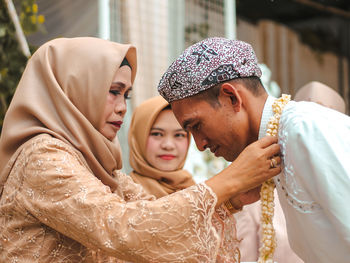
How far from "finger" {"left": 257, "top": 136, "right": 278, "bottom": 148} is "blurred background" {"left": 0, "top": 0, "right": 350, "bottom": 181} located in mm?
2788

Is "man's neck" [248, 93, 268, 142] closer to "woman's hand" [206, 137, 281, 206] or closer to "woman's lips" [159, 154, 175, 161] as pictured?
"woman's hand" [206, 137, 281, 206]

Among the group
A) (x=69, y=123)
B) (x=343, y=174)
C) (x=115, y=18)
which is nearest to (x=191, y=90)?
(x=69, y=123)

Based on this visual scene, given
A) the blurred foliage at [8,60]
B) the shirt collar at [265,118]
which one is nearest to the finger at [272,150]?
the shirt collar at [265,118]

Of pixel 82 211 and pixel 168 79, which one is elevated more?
pixel 168 79

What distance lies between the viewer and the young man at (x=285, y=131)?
5.79 ft

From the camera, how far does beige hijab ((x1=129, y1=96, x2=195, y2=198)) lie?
404cm

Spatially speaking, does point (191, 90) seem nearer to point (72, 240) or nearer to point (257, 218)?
point (72, 240)

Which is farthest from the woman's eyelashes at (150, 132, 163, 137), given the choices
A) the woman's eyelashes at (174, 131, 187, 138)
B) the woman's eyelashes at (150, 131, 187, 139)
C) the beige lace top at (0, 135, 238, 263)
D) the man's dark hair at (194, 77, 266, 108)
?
the man's dark hair at (194, 77, 266, 108)

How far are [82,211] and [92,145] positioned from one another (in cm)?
56

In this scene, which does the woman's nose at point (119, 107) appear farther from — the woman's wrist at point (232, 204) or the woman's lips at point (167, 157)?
the woman's lips at point (167, 157)

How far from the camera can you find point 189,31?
5953 mm

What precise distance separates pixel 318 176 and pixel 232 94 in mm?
588

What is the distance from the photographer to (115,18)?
18.1 feet

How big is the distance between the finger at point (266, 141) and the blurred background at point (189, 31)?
2.79m
